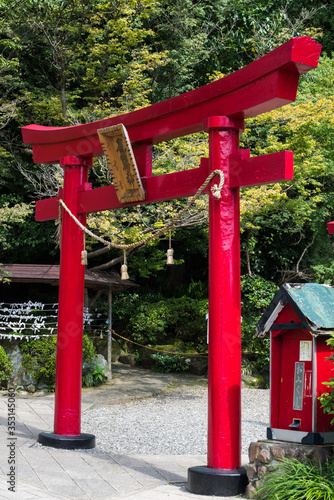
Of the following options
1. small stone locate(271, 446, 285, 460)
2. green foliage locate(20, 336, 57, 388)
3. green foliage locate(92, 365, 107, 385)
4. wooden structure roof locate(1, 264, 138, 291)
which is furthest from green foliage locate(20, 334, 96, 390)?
small stone locate(271, 446, 285, 460)

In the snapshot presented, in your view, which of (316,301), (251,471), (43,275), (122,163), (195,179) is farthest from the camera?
(43,275)

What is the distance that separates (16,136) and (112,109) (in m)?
3.87

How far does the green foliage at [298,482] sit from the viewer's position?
3.95 meters

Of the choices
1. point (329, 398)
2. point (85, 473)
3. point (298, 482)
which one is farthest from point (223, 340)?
point (85, 473)

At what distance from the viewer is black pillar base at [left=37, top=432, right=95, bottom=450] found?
6332mm

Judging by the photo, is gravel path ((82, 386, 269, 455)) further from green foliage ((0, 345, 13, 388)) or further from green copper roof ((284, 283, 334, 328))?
green copper roof ((284, 283, 334, 328))

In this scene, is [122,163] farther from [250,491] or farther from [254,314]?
[254,314]

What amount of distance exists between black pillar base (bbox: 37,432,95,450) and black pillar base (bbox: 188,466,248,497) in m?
2.06

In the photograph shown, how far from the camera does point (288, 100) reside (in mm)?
4766

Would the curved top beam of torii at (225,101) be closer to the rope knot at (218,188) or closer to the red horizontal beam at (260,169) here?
the red horizontal beam at (260,169)

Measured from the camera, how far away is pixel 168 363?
47.1ft

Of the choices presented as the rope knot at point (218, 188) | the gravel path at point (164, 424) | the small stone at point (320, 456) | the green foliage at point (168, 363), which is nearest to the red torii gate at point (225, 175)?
the rope knot at point (218, 188)

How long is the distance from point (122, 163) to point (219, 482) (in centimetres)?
334

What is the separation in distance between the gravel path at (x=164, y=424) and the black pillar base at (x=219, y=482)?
2082 mm
